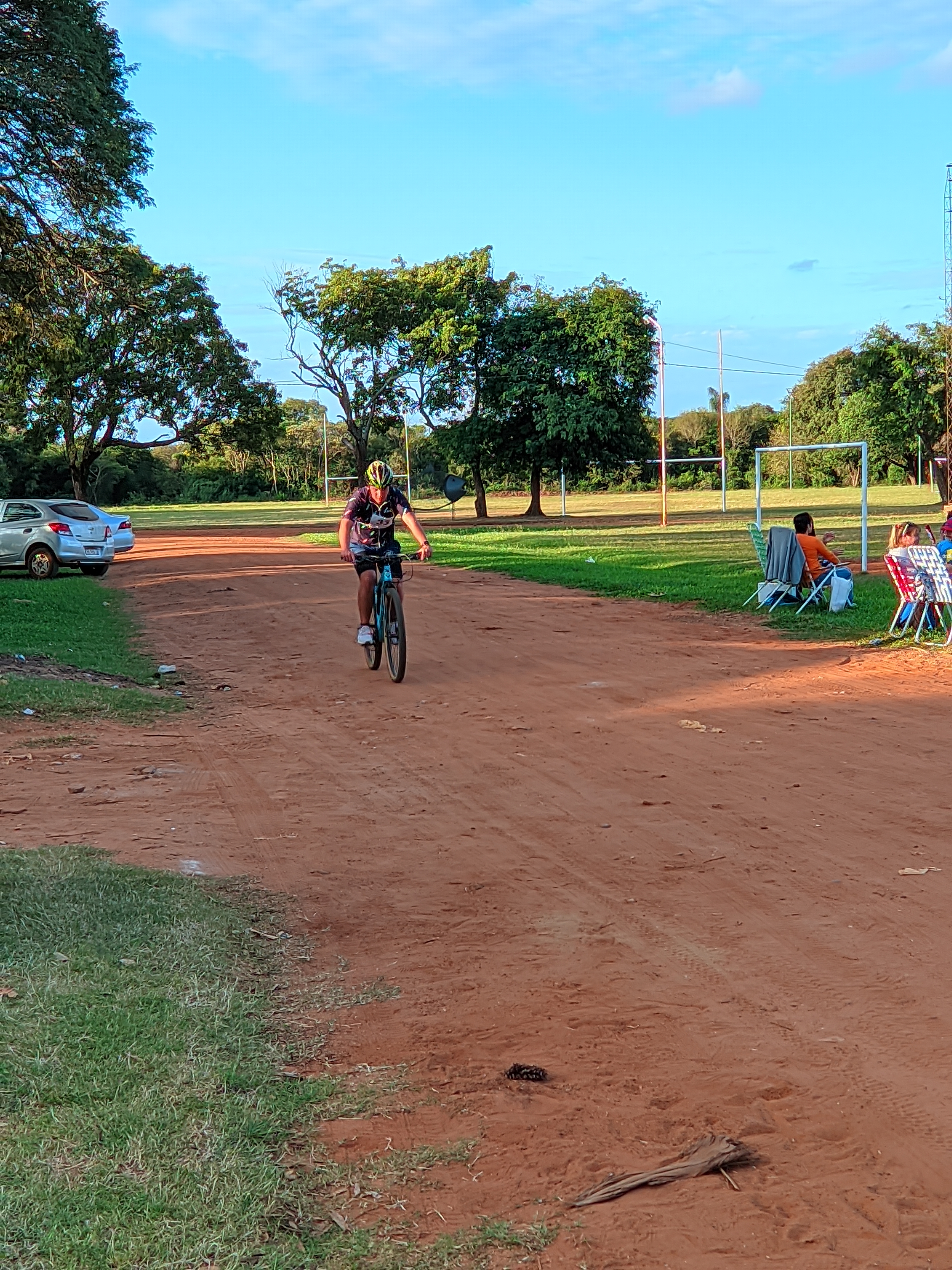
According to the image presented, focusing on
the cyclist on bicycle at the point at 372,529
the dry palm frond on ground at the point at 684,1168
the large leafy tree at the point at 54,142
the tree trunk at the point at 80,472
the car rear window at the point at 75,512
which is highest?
the large leafy tree at the point at 54,142

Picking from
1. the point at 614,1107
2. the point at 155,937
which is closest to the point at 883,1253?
the point at 614,1107

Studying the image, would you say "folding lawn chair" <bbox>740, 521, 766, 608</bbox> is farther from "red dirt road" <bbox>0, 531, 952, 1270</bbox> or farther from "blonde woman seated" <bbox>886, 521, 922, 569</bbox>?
"red dirt road" <bbox>0, 531, 952, 1270</bbox>

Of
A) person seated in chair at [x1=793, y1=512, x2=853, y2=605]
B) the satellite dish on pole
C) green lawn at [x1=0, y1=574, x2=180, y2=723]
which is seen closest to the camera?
green lawn at [x1=0, y1=574, x2=180, y2=723]

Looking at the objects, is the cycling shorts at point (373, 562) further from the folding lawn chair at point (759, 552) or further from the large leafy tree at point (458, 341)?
the large leafy tree at point (458, 341)

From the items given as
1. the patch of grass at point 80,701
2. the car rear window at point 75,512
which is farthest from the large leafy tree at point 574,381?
the patch of grass at point 80,701

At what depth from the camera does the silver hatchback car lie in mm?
25203

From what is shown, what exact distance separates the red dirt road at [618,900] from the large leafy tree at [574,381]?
33.0 meters

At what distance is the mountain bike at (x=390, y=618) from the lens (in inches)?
440

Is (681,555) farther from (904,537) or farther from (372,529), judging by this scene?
(372,529)

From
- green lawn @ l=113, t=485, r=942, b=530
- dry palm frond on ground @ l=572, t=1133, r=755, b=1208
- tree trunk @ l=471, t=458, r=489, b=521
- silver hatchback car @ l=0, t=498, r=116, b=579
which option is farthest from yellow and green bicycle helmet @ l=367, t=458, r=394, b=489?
tree trunk @ l=471, t=458, r=489, b=521

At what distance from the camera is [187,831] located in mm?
6598

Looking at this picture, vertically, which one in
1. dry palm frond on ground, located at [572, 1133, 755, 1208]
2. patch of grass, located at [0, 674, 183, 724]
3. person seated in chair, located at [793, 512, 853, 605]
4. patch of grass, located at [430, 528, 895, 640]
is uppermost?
person seated in chair, located at [793, 512, 853, 605]

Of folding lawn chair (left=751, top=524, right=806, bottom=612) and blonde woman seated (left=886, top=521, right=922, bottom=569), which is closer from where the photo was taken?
blonde woman seated (left=886, top=521, right=922, bottom=569)

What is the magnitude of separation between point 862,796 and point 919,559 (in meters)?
6.41
